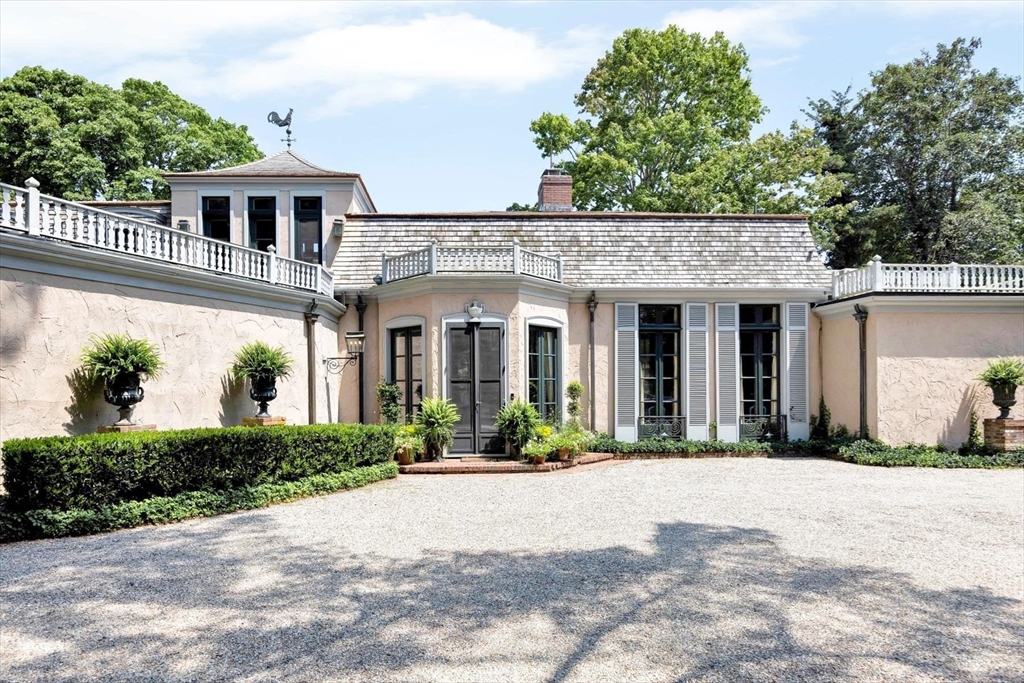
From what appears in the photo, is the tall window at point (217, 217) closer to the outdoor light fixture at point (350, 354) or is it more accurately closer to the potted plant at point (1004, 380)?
the outdoor light fixture at point (350, 354)

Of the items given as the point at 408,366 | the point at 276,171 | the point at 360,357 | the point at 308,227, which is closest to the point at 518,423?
the point at 408,366

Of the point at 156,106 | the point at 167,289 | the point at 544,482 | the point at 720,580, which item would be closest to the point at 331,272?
the point at 167,289

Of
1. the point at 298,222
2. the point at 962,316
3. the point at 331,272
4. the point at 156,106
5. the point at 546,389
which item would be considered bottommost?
the point at 546,389

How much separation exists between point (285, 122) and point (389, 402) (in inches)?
344

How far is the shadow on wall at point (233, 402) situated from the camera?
10695 mm

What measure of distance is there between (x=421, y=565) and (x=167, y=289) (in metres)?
6.32

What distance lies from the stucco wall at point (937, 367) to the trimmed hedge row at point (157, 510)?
10.3 metres

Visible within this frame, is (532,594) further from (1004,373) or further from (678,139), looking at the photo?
(678,139)

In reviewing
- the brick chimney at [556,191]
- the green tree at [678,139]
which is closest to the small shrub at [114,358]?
the brick chimney at [556,191]

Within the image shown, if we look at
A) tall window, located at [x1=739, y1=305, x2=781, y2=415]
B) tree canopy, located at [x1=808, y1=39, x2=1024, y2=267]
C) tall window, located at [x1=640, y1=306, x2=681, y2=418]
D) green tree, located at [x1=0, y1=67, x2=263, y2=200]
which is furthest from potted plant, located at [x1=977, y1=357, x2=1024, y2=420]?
green tree, located at [x1=0, y1=67, x2=263, y2=200]

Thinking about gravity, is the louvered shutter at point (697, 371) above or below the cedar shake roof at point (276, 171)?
below

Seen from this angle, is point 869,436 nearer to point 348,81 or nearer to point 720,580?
point 720,580

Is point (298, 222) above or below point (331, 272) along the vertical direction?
above

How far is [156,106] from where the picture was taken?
28328 mm
